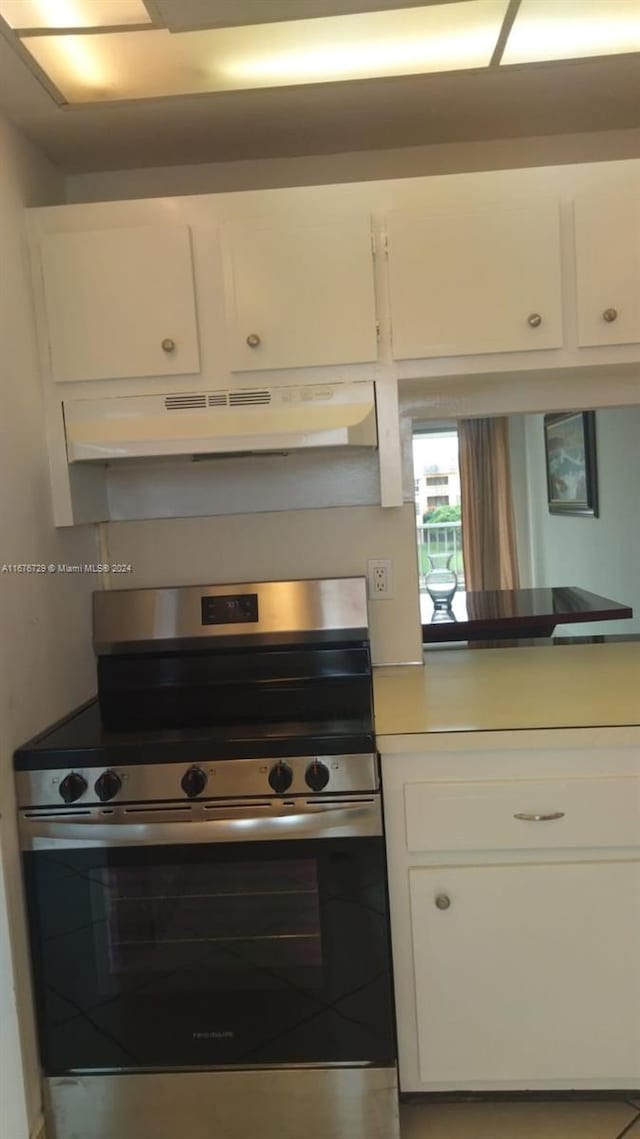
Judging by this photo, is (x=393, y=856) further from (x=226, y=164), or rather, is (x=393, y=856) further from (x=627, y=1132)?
(x=226, y=164)

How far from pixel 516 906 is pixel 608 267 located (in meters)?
1.47

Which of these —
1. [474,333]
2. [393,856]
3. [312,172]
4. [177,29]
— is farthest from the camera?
[312,172]

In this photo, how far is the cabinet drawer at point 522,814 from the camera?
1.65 meters

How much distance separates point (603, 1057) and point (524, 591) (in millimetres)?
1254

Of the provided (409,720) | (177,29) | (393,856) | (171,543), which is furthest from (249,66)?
(393,856)

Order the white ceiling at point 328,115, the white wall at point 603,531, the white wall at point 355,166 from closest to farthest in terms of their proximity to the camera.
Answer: the white ceiling at point 328,115 < the white wall at point 355,166 < the white wall at point 603,531

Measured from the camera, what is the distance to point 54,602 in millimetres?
1940

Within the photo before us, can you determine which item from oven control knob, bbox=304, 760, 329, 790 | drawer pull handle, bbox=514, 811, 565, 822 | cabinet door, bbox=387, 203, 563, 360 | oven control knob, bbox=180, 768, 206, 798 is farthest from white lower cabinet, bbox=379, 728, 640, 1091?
cabinet door, bbox=387, 203, 563, 360

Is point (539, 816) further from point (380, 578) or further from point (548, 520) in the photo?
point (548, 520)

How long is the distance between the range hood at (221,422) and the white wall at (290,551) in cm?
41

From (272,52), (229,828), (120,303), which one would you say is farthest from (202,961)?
(272,52)

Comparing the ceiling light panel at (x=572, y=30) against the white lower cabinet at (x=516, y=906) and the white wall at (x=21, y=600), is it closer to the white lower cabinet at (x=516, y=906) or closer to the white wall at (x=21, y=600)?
the white wall at (x=21, y=600)

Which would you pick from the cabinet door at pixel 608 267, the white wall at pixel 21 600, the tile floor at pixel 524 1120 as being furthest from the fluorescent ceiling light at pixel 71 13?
the tile floor at pixel 524 1120

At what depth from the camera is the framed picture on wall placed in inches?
93.4
